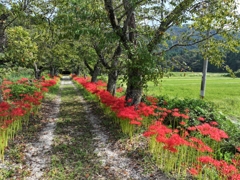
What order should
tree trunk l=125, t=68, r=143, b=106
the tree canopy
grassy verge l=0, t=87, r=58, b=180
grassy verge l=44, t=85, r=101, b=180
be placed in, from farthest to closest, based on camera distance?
1. tree trunk l=125, t=68, r=143, b=106
2. the tree canopy
3. grassy verge l=44, t=85, r=101, b=180
4. grassy verge l=0, t=87, r=58, b=180

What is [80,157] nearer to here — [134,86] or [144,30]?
[134,86]

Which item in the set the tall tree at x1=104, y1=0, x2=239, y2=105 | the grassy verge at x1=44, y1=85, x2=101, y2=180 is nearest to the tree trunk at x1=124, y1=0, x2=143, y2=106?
the tall tree at x1=104, y1=0, x2=239, y2=105

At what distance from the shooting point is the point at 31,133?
8289 mm

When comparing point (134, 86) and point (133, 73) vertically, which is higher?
point (133, 73)

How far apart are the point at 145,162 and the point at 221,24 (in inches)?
236

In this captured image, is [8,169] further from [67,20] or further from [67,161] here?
[67,20]

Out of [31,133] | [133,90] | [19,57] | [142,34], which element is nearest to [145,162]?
[133,90]

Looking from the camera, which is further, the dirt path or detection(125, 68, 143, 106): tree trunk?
detection(125, 68, 143, 106): tree trunk

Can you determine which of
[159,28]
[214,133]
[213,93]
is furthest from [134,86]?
[213,93]

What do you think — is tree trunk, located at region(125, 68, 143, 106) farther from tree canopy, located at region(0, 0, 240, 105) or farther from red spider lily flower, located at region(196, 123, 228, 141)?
red spider lily flower, located at region(196, 123, 228, 141)

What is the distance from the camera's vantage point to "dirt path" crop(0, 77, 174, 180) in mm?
5281

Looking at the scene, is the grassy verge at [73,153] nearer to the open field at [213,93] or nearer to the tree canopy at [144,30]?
the tree canopy at [144,30]

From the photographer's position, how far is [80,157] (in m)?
6.29

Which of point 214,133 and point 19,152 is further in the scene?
point 19,152
